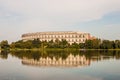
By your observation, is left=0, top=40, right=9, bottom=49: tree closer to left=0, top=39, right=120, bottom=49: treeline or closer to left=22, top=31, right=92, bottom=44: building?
left=0, top=39, right=120, bottom=49: treeline


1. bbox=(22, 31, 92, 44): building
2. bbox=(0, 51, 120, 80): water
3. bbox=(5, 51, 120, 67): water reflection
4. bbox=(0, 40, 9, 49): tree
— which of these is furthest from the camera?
bbox=(22, 31, 92, 44): building

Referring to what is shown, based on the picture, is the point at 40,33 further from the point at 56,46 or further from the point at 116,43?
the point at 116,43

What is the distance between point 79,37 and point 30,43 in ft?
69.6

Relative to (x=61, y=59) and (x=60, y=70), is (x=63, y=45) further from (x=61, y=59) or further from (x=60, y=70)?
(x=60, y=70)

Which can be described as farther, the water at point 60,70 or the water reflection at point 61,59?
the water reflection at point 61,59

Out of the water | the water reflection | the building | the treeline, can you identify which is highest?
the building

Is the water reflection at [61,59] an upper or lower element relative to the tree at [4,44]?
lower

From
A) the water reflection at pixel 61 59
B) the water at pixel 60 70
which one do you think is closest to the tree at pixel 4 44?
the water reflection at pixel 61 59

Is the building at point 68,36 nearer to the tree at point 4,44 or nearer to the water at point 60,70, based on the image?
the tree at point 4,44

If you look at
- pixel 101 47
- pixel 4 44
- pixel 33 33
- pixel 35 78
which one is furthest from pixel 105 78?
pixel 33 33

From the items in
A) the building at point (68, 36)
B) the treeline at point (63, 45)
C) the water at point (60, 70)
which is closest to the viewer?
the water at point (60, 70)

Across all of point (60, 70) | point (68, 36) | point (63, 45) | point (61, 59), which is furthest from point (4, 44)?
point (60, 70)

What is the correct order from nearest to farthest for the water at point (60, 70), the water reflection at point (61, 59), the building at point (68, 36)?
1. the water at point (60, 70)
2. the water reflection at point (61, 59)
3. the building at point (68, 36)

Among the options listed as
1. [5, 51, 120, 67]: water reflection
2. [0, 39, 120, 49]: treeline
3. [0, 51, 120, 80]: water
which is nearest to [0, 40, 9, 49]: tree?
[0, 39, 120, 49]: treeline
